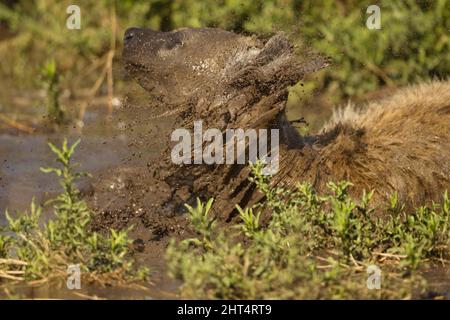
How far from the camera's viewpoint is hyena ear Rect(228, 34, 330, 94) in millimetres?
4648

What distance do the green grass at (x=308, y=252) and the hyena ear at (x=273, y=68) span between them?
0.50 meters

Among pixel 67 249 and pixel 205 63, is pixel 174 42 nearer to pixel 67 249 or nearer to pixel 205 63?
Answer: pixel 205 63

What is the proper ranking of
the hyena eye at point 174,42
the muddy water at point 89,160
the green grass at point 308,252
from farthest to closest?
the hyena eye at point 174,42
the muddy water at point 89,160
the green grass at point 308,252

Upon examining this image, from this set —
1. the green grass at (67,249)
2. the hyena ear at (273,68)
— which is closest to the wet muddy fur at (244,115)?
the hyena ear at (273,68)

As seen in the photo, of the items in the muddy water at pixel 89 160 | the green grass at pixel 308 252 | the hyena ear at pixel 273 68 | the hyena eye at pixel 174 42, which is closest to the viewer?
the green grass at pixel 308 252

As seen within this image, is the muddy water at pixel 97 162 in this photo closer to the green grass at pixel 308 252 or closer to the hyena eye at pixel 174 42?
the green grass at pixel 308 252

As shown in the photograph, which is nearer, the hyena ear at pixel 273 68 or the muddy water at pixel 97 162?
the muddy water at pixel 97 162

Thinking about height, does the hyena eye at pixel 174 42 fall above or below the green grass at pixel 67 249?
above

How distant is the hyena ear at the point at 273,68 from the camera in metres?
4.65

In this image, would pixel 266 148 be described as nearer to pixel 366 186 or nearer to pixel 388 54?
pixel 366 186

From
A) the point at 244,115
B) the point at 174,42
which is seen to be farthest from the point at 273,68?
the point at 174,42

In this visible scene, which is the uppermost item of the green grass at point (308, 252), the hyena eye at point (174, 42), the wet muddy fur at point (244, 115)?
the hyena eye at point (174, 42)

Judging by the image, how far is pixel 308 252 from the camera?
4.30 m
